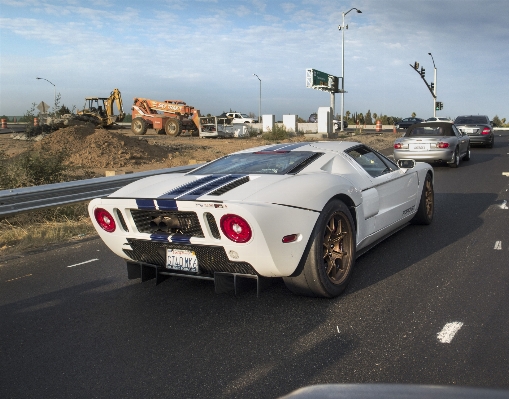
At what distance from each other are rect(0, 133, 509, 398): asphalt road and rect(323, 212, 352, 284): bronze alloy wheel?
0.72 ft

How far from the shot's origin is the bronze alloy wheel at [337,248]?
4.69 metres

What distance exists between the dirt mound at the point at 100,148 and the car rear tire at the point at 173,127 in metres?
12.9

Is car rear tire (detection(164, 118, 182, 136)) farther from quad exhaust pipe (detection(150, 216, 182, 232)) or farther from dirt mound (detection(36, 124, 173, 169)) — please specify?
quad exhaust pipe (detection(150, 216, 182, 232))

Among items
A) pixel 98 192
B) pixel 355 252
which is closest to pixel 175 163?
pixel 98 192

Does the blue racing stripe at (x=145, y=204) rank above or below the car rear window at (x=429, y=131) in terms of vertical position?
below

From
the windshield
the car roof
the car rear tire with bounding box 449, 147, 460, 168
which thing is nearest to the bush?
the car rear tire with bounding box 449, 147, 460, 168

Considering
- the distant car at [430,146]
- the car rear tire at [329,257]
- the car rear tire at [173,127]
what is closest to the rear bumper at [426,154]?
the distant car at [430,146]

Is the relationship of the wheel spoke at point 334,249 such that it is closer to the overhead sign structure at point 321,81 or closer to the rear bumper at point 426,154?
the rear bumper at point 426,154

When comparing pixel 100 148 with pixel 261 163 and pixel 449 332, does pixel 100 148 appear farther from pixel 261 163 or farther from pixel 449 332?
pixel 449 332

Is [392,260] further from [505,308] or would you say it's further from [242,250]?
[242,250]

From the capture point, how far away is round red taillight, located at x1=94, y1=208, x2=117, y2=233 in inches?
186

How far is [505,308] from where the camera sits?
436 centimetres

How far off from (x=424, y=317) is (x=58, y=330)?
275 centimetres

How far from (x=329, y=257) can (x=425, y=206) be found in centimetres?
306
